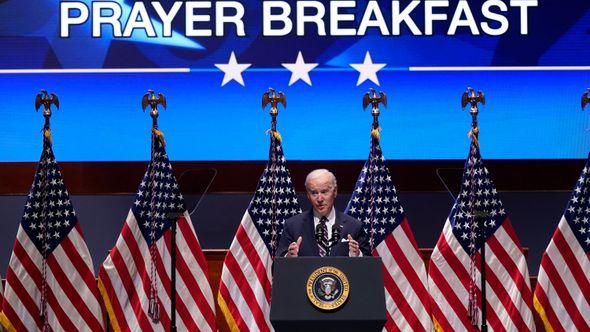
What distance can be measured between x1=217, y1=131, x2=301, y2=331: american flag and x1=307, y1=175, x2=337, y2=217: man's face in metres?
0.94

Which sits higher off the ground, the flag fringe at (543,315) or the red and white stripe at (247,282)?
the red and white stripe at (247,282)

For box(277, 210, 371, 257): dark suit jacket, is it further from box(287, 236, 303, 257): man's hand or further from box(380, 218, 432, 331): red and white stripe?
box(380, 218, 432, 331): red and white stripe

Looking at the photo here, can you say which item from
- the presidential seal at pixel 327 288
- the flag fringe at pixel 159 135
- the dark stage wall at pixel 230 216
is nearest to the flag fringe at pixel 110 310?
the dark stage wall at pixel 230 216

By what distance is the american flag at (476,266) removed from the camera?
704 cm

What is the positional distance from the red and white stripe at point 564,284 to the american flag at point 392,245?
768mm

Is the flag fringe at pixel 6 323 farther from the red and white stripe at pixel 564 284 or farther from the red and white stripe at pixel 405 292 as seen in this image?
the red and white stripe at pixel 564 284

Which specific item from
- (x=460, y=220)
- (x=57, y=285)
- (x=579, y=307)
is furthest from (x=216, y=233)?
(x=579, y=307)

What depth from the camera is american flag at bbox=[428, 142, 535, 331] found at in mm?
7035

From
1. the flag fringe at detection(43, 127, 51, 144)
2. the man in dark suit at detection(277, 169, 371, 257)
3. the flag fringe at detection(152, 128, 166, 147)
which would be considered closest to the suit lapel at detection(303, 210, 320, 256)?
the man in dark suit at detection(277, 169, 371, 257)

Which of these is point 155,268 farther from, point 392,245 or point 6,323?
point 392,245

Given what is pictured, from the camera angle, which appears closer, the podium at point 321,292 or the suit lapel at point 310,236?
the podium at point 321,292

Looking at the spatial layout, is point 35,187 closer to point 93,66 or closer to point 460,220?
point 93,66

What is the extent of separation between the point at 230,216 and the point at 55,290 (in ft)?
4.79

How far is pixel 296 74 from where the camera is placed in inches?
312
